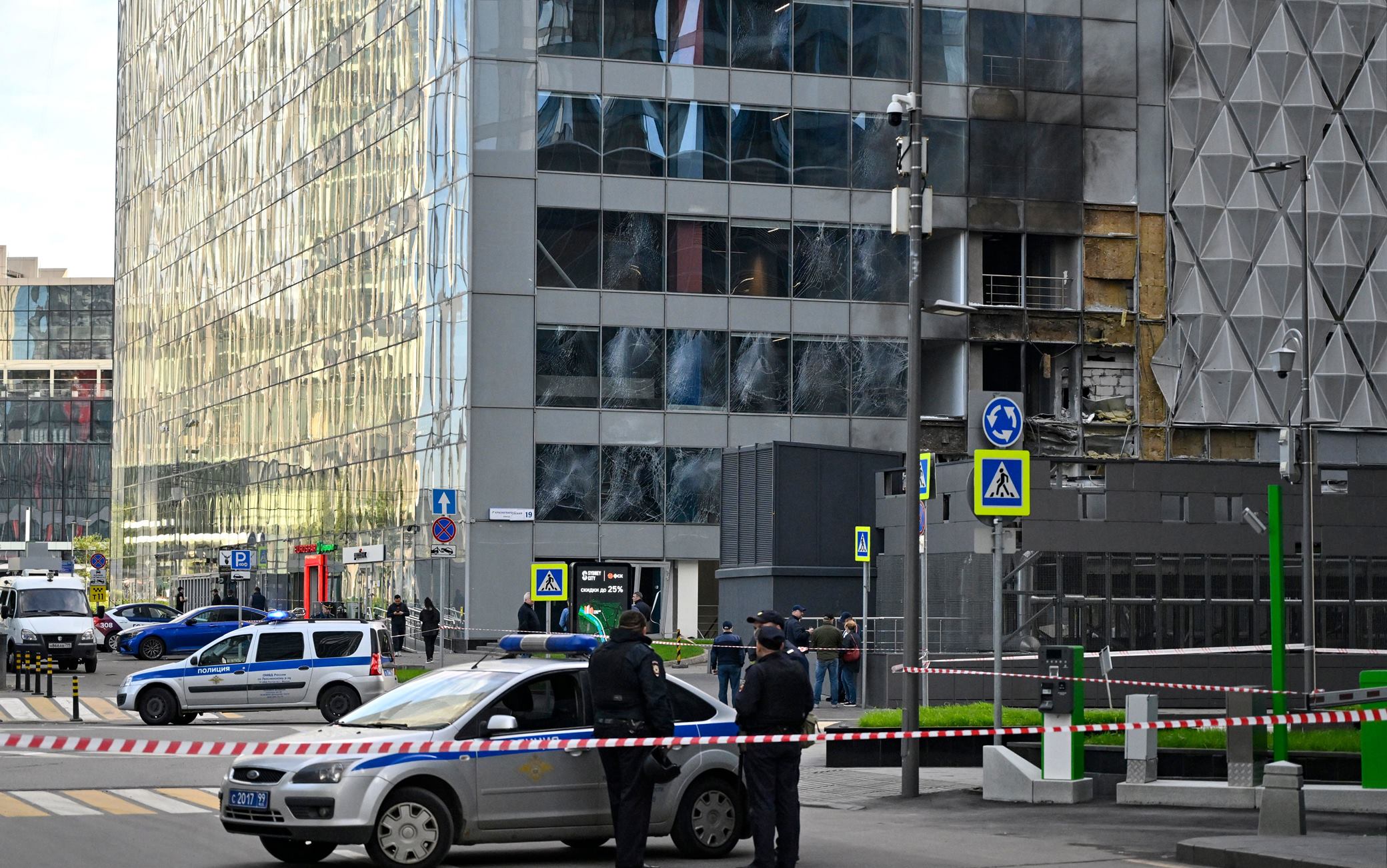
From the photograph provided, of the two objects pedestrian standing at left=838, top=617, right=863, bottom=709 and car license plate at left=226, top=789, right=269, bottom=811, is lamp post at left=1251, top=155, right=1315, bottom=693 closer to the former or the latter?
pedestrian standing at left=838, top=617, right=863, bottom=709

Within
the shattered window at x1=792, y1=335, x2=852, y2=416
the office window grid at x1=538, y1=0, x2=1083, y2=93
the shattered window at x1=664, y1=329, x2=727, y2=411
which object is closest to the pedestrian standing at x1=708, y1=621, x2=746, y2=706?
the shattered window at x1=664, y1=329, x2=727, y2=411

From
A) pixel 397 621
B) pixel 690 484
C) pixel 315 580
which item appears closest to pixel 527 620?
pixel 397 621

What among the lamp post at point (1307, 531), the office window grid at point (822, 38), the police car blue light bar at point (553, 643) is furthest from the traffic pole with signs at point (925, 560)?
the office window grid at point (822, 38)

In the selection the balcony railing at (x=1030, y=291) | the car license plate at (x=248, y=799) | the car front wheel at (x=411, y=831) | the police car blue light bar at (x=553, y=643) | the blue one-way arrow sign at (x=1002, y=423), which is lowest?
the car front wheel at (x=411, y=831)

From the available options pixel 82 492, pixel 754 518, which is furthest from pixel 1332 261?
pixel 82 492

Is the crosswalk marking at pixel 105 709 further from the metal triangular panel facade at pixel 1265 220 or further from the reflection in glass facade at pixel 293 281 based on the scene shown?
the metal triangular panel facade at pixel 1265 220

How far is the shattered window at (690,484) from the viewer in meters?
52.5

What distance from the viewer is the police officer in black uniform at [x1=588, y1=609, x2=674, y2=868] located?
12570mm

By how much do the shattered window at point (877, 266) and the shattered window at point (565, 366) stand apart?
784 cm

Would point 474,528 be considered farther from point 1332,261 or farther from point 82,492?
point 82,492

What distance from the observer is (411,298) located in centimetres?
A: 5434

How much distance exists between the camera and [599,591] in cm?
4834

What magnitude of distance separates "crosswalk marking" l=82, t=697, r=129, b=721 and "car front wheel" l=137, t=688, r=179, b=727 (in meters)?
1.24

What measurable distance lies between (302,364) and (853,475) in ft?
103
